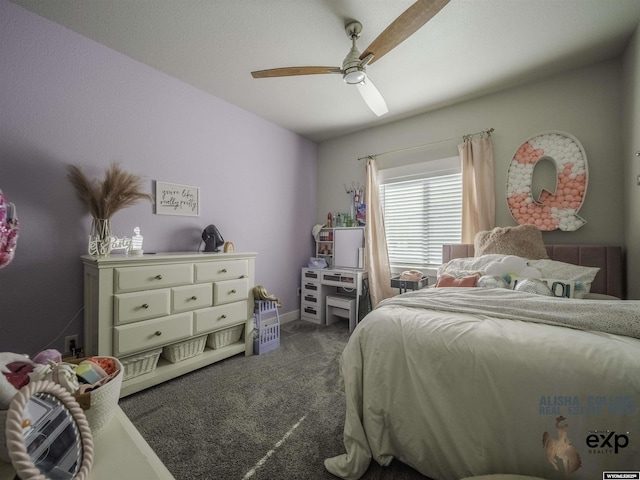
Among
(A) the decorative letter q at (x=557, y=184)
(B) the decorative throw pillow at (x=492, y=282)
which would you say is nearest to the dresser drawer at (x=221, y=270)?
(B) the decorative throw pillow at (x=492, y=282)

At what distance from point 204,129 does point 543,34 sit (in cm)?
A: 302

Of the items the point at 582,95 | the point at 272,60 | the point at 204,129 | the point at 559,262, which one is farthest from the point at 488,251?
the point at 204,129

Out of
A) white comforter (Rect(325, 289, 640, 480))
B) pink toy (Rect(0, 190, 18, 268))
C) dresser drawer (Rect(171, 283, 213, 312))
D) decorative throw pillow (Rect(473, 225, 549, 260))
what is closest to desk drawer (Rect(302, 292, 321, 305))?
dresser drawer (Rect(171, 283, 213, 312))

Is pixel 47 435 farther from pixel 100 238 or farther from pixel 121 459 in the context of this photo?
pixel 100 238

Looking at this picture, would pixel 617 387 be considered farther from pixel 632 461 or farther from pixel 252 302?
pixel 252 302

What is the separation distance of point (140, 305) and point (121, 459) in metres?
1.52

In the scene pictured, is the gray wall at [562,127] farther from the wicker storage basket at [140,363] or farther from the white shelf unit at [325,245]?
the wicker storage basket at [140,363]

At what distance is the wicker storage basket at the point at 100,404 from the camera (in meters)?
0.61

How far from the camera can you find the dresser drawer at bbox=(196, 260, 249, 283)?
2.20m

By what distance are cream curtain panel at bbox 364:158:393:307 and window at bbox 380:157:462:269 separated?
0.19 metres

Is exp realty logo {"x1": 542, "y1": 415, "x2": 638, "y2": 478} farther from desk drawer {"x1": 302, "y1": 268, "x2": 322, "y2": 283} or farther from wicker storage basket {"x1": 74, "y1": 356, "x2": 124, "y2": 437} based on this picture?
desk drawer {"x1": 302, "y1": 268, "x2": 322, "y2": 283}

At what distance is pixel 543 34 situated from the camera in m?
1.94

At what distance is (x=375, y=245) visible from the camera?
3.41 metres

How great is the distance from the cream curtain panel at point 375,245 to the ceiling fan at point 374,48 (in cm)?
132
